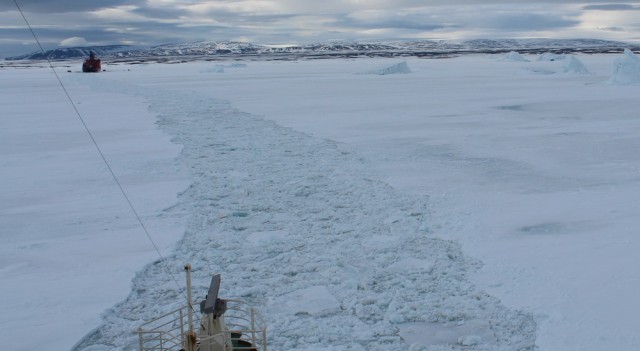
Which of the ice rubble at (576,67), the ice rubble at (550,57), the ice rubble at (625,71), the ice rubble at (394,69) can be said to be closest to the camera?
the ice rubble at (625,71)

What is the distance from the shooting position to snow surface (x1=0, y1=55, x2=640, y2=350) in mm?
3723

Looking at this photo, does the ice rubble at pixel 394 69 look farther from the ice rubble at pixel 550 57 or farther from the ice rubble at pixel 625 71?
the ice rubble at pixel 550 57

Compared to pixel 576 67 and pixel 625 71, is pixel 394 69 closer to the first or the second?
pixel 576 67

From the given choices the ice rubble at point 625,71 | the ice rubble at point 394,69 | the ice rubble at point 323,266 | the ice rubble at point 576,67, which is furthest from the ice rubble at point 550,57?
the ice rubble at point 323,266

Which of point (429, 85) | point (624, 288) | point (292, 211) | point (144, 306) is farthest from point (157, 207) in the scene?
point (429, 85)

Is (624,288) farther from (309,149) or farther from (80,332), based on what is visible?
(309,149)

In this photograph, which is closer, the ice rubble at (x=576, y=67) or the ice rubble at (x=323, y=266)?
the ice rubble at (x=323, y=266)

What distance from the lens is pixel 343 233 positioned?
5418mm

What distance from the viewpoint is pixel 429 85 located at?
22.8 meters

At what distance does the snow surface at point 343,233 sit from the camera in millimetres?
3723

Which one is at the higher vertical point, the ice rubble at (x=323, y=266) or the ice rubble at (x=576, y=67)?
the ice rubble at (x=576, y=67)

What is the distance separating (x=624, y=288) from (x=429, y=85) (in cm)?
1931

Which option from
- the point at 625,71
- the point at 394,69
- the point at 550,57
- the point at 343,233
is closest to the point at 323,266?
the point at 343,233

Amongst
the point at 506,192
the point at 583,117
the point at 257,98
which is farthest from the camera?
the point at 257,98
